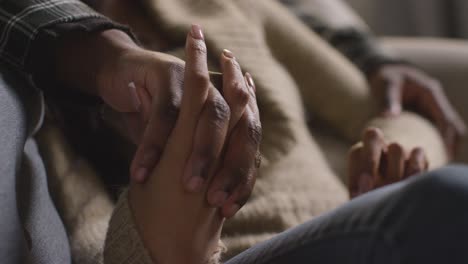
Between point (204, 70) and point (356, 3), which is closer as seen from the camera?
point (204, 70)

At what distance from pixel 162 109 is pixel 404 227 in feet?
0.52

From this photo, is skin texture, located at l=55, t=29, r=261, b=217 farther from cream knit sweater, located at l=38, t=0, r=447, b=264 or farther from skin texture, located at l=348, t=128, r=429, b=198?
skin texture, located at l=348, t=128, r=429, b=198

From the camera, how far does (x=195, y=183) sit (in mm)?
359

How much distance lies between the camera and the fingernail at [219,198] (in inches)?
14.4

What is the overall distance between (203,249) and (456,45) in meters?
0.71

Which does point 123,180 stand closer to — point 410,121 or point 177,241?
point 177,241

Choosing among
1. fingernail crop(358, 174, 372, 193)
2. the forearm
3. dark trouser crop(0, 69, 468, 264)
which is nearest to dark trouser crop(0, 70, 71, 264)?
dark trouser crop(0, 69, 468, 264)

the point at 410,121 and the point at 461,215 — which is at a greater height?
the point at 461,215

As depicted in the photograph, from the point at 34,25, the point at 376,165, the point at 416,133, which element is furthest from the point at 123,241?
the point at 416,133

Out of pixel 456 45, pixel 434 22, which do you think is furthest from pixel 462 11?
pixel 456 45

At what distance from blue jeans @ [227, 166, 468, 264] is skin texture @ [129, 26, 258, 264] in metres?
0.08

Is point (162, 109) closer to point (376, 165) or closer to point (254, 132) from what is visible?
point (254, 132)

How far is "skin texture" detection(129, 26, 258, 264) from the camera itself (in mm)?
360

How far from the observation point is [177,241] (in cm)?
39
